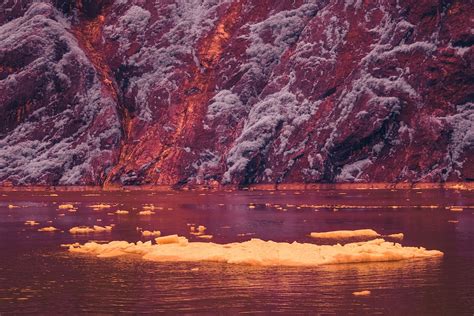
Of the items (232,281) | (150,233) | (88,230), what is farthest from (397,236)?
(88,230)

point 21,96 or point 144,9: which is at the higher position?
point 144,9

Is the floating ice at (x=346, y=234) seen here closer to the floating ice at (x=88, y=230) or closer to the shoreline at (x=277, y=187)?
the floating ice at (x=88, y=230)

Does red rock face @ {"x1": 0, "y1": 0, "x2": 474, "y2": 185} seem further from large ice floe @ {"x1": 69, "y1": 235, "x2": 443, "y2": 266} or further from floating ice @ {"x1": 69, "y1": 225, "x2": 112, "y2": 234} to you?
→ large ice floe @ {"x1": 69, "y1": 235, "x2": 443, "y2": 266}

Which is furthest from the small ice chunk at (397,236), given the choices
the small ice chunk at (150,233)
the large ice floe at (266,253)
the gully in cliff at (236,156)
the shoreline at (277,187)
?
the shoreline at (277,187)

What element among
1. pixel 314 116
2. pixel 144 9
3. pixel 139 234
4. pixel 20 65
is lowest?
pixel 139 234

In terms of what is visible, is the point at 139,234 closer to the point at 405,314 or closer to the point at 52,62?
the point at 405,314

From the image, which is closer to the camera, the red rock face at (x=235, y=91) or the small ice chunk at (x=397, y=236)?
the small ice chunk at (x=397, y=236)

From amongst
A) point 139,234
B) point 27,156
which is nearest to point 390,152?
point 27,156

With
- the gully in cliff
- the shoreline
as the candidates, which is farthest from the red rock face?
the shoreline
